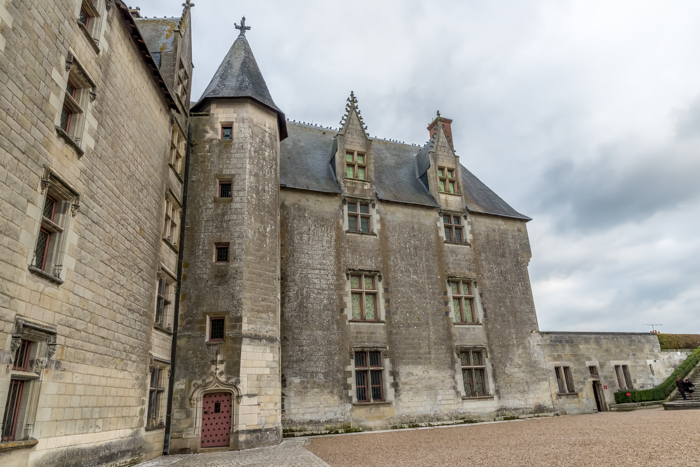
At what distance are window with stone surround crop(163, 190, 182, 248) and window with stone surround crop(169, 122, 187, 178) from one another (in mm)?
982

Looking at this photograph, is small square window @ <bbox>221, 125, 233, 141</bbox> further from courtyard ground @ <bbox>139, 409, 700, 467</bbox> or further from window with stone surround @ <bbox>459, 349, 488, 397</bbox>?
window with stone surround @ <bbox>459, 349, 488, 397</bbox>

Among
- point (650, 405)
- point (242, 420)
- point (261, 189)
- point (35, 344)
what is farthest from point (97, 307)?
point (650, 405)

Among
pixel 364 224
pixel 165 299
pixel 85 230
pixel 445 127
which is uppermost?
pixel 445 127

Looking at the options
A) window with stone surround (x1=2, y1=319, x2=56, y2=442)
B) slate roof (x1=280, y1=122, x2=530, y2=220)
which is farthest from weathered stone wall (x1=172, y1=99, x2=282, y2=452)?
window with stone surround (x1=2, y1=319, x2=56, y2=442)

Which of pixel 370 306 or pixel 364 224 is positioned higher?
pixel 364 224

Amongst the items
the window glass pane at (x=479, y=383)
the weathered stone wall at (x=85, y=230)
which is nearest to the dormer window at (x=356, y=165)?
the weathered stone wall at (x=85, y=230)

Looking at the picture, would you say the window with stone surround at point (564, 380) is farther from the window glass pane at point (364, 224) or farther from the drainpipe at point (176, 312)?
A: the drainpipe at point (176, 312)

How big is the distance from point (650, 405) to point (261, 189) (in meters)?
18.0

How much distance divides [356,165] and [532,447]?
39.9 ft

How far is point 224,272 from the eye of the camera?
1289 cm

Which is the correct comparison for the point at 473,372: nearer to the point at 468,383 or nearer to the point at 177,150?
the point at 468,383

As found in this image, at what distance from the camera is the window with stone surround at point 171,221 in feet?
41.1

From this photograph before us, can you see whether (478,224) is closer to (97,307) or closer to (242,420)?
(242,420)

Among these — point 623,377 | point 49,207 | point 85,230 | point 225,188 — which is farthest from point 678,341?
point 49,207
